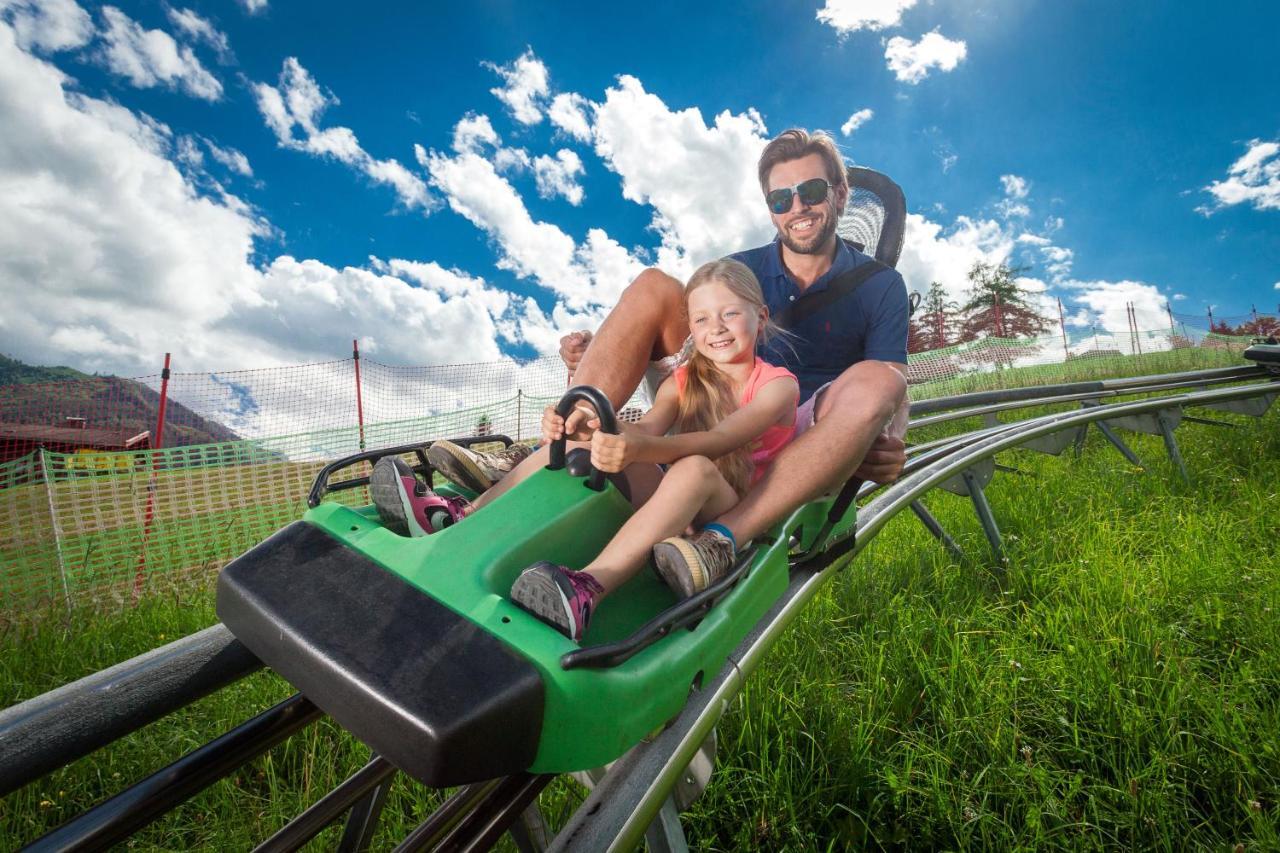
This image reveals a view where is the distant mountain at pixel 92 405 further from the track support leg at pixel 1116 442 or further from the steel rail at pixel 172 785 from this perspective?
the track support leg at pixel 1116 442

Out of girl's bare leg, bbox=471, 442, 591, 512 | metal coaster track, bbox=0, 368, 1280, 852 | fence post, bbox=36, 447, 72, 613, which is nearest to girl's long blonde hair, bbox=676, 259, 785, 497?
girl's bare leg, bbox=471, 442, 591, 512

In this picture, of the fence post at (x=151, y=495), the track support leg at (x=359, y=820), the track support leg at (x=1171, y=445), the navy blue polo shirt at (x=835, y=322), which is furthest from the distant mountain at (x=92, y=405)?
the track support leg at (x=1171, y=445)

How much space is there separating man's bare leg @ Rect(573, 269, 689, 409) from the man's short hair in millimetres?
336

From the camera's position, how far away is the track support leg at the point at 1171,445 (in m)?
3.85

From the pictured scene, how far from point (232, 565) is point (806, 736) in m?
1.30

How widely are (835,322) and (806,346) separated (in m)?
0.09

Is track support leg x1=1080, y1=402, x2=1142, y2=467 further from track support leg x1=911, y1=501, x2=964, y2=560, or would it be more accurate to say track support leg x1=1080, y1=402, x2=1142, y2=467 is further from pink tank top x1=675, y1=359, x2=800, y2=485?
pink tank top x1=675, y1=359, x2=800, y2=485

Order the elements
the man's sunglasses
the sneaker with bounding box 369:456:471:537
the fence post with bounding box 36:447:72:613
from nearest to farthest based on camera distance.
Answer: the sneaker with bounding box 369:456:471:537
the man's sunglasses
the fence post with bounding box 36:447:72:613

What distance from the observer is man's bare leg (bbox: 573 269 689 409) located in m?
1.36

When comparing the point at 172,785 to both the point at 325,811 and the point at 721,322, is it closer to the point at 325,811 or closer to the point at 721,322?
the point at 325,811

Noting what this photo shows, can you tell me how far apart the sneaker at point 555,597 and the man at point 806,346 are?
0.34m

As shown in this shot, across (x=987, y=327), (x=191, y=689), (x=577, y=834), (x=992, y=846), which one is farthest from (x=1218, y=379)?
(x=987, y=327)

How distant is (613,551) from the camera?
3.50ft

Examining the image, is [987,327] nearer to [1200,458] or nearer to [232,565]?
[1200,458]
